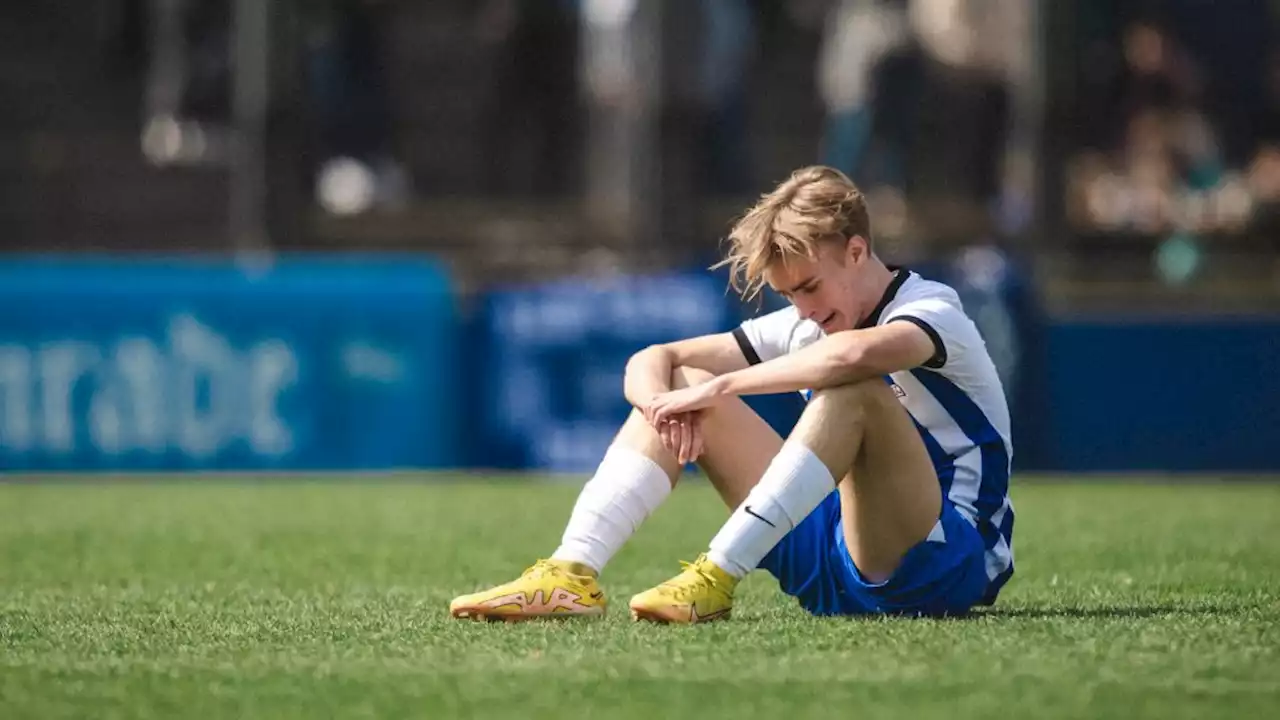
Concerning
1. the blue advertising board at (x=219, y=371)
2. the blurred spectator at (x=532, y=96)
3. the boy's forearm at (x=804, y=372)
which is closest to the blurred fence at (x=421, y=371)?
the blue advertising board at (x=219, y=371)

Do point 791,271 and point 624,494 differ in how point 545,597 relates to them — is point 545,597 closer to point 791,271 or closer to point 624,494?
point 624,494

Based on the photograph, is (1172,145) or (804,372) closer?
(804,372)

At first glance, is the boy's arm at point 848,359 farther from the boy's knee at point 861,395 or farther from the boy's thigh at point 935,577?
the boy's thigh at point 935,577

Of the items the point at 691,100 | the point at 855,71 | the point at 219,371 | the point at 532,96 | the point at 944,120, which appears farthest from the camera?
the point at 532,96

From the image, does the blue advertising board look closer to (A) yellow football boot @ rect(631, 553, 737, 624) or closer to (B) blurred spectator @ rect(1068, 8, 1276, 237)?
(B) blurred spectator @ rect(1068, 8, 1276, 237)

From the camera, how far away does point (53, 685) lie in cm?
491

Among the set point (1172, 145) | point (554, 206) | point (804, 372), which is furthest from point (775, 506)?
point (1172, 145)

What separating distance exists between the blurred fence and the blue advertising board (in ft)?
0.04

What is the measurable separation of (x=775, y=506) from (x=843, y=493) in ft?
0.81

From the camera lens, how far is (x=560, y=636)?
557 centimetres

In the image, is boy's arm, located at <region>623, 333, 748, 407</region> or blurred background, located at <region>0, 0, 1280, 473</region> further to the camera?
blurred background, located at <region>0, 0, 1280, 473</region>

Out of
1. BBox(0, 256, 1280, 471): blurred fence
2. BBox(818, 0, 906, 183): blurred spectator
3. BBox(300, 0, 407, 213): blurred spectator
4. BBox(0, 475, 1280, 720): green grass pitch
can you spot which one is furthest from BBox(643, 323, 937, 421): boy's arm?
BBox(300, 0, 407, 213): blurred spectator

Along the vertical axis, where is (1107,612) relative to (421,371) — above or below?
above

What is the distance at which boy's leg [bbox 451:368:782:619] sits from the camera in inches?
232
